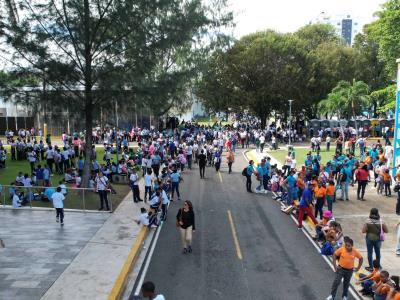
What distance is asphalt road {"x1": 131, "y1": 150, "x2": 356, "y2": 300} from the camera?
33.7 ft

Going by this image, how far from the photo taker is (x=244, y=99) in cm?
4872

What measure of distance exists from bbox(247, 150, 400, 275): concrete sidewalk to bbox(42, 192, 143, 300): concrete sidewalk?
6.79m

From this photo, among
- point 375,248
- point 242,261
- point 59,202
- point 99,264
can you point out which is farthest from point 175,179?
point 375,248

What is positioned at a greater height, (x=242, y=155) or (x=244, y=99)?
(x=244, y=99)

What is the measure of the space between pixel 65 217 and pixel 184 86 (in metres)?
8.10

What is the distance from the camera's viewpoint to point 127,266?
11547mm

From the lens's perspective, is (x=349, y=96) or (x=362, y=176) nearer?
(x=362, y=176)

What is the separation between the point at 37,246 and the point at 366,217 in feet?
38.1

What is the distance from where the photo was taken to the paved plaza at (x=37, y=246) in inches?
411

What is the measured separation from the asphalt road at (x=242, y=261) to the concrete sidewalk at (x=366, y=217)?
5.52ft

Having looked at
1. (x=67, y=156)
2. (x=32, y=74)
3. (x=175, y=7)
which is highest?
(x=175, y=7)

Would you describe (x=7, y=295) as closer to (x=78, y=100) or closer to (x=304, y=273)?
(x=304, y=273)

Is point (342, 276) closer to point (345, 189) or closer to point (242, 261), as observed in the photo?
point (242, 261)

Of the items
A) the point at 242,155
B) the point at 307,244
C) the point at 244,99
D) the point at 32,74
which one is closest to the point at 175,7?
the point at 32,74
